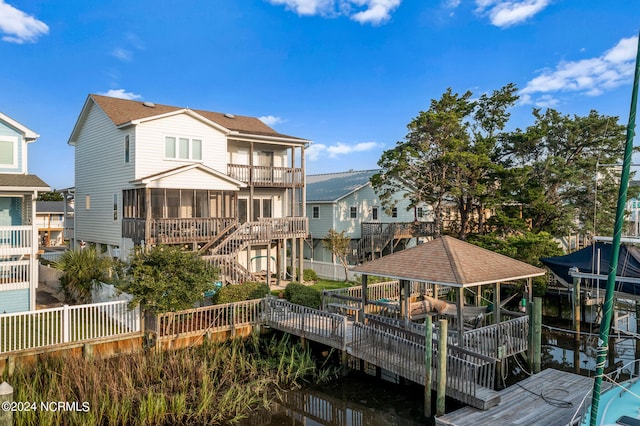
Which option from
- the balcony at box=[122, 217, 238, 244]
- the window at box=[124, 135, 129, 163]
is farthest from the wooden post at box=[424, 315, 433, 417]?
the window at box=[124, 135, 129, 163]

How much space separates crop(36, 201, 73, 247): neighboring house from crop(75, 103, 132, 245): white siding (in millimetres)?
24259

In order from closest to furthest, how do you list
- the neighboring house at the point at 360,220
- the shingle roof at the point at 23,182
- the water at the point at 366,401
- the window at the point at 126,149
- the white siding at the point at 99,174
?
the water at the point at 366,401, the shingle roof at the point at 23,182, the window at the point at 126,149, the white siding at the point at 99,174, the neighboring house at the point at 360,220

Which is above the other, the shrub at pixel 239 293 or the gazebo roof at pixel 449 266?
the gazebo roof at pixel 449 266

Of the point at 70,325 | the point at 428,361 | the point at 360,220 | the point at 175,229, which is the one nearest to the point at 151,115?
the point at 175,229

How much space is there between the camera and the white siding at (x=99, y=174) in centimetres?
2264

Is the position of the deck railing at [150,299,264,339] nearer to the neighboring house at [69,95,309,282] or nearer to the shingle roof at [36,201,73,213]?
the neighboring house at [69,95,309,282]

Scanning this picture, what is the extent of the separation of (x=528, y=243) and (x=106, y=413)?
68.4 feet

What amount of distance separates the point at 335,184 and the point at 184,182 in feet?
57.7

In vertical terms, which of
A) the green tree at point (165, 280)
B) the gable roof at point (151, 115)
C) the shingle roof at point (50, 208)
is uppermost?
the gable roof at point (151, 115)

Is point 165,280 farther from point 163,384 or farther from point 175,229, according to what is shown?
point 175,229

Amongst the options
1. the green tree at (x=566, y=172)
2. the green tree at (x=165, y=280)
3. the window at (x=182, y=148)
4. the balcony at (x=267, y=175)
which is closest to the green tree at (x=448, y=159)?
the green tree at (x=566, y=172)

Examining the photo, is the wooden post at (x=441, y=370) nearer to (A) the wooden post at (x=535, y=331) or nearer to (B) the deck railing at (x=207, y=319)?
(A) the wooden post at (x=535, y=331)

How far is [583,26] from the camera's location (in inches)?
669

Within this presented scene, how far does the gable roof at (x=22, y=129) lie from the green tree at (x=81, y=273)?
5.00 metres
